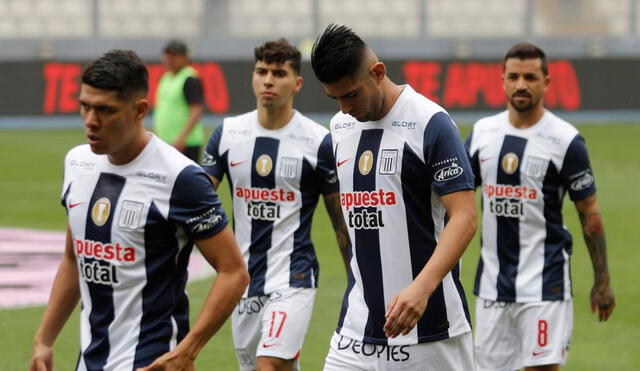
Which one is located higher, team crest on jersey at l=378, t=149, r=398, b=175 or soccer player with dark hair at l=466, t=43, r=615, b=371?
team crest on jersey at l=378, t=149, r=398, b=175

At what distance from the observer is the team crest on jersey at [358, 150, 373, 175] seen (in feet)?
17.5

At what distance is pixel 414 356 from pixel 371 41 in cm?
3099

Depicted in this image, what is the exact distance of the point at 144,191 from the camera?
465 cm

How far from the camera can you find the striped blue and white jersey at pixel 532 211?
7.16 m

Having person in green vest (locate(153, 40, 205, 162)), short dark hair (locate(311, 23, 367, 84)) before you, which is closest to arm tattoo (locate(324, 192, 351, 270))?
short dark hair (locate(311, 23, 367, 84))

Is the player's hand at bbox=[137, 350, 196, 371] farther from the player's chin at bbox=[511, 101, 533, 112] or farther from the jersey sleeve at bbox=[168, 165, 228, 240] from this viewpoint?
the player's chin at bbox=[511, 101, 533, 112]

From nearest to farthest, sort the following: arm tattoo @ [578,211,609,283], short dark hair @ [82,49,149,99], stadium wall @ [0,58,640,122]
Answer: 1. short dark hair @ [82,49,149,99]
2. arm tattoo @ [578,211,609,283]
3. stadium wall @ [0,58,640,122]

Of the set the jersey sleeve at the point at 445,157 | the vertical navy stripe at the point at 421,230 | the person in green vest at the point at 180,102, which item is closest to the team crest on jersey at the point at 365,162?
the vertical navy stripe at the point at 421,230

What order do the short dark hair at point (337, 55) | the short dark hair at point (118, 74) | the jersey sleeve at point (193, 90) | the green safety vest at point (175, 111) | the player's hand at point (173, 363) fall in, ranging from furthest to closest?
the green safety vest at point (175, 111)
the jersey sleeve at point (193, 90)
the short dark hair at point (337, 55)
the short dark hair at point (118, 74)
the player's hand at point (173, 363)

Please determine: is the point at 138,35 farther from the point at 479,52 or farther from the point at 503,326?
the point at 503,326

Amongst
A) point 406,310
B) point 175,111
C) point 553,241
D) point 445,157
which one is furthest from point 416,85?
point 406,310

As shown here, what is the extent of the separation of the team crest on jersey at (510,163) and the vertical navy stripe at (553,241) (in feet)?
0.65

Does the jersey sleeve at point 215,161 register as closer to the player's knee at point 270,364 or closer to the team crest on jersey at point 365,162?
the player's knee at point 270,364

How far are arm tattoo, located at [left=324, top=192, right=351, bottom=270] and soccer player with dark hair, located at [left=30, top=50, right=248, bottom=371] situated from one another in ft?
7.34
